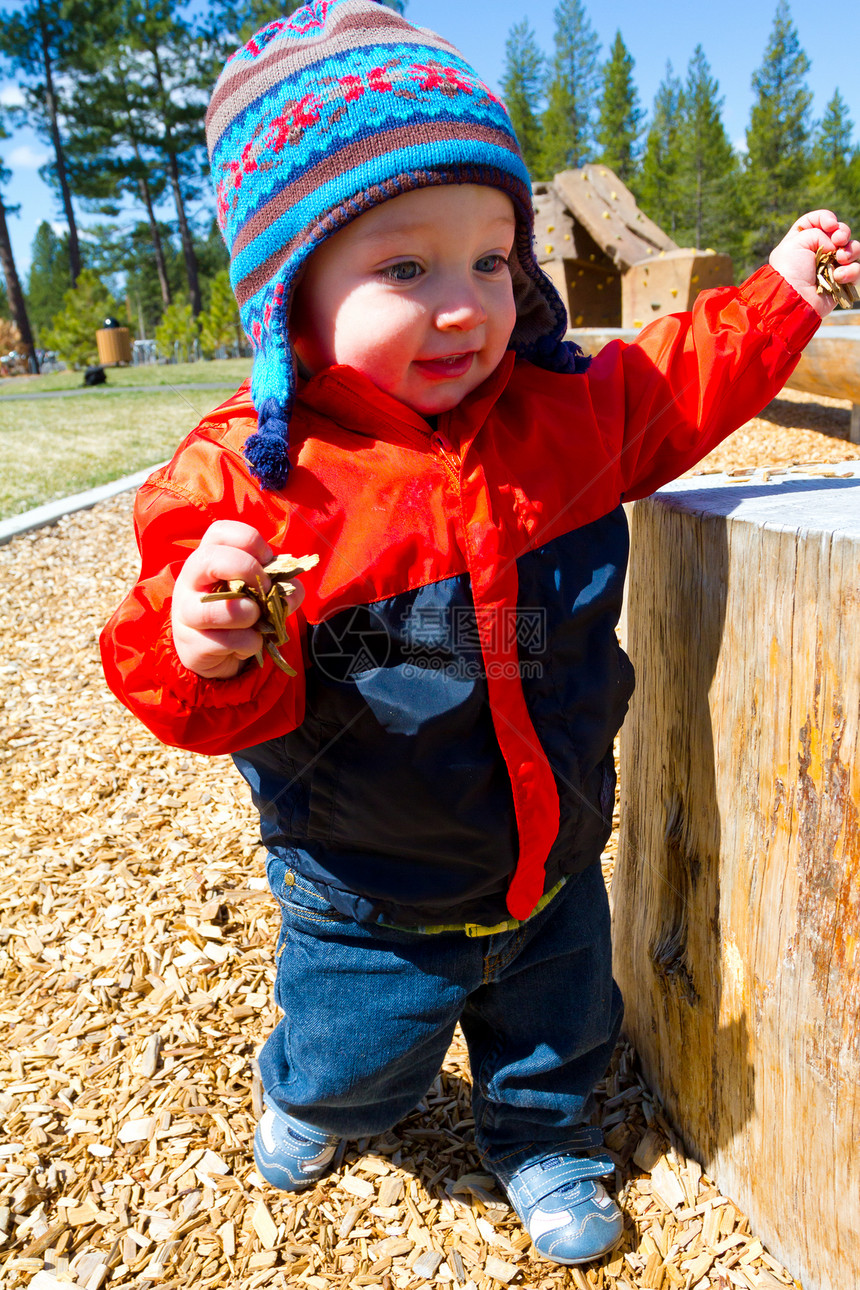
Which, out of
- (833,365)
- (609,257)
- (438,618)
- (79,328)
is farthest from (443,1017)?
(79,328)

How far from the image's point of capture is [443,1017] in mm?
1605

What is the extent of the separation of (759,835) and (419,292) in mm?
977

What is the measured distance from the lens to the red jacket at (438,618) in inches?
52.7

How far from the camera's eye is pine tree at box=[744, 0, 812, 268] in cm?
4488

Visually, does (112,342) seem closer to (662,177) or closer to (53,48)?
(53,48)

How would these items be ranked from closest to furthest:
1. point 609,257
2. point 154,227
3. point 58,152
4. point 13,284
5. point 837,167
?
point 609,257 → point 13,284 → point 58,152 → point 154,227 → point 837,167

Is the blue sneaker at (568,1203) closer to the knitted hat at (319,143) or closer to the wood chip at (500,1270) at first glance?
the wood chip at (500,1270)


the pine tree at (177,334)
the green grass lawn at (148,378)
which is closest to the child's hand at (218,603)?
the green grass lawn at (148,378)

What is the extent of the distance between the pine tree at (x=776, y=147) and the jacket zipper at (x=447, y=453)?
4801cm

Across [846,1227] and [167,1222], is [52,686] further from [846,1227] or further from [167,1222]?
[846,1227]

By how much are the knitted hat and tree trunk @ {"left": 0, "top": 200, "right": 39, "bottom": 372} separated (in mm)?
32518

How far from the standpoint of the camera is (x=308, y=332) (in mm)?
1469

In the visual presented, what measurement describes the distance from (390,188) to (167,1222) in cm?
178

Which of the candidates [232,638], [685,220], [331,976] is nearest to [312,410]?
[232,638]
